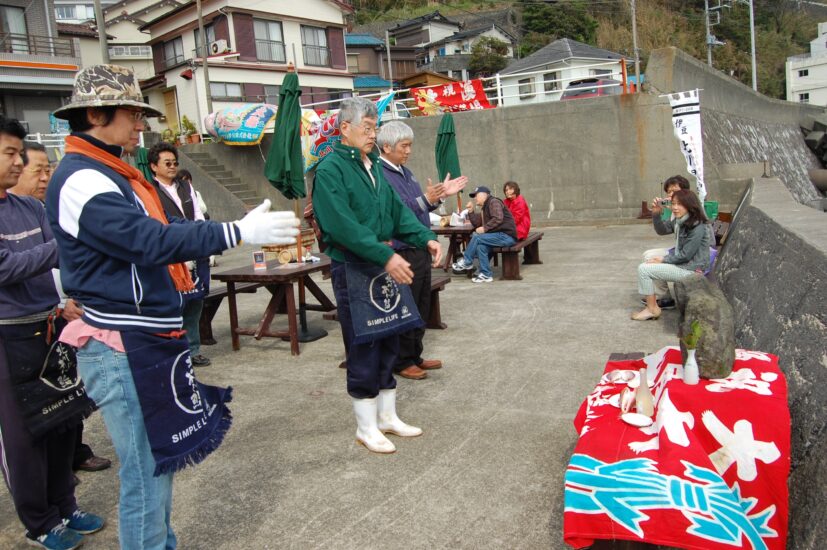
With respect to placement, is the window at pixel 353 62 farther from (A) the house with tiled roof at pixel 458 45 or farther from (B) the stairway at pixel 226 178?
(B) the stairway at pixel 226 178

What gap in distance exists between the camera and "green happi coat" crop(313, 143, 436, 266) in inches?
128

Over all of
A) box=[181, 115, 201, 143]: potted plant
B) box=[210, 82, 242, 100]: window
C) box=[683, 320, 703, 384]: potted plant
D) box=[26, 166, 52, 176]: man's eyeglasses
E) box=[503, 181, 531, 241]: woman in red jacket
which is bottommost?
box=[683, 320, 703, 384]: potted plant

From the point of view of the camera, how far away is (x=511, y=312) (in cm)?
662

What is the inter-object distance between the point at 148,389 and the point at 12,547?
1.46 m

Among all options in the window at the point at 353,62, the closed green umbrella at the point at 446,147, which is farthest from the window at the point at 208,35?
the closed green umbrella at the point at 446,147

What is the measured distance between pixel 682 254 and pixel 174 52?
1109 inches

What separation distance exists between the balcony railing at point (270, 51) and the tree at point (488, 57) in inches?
562

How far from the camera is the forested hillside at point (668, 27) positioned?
44.8 m

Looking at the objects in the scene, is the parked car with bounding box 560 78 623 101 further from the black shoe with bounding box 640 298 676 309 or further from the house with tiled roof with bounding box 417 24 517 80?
the house with tiled roof with bounding box 417 24 517 80

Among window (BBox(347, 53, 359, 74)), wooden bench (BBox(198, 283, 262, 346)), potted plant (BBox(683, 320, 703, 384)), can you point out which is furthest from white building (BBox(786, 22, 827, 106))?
potted plant (BBox(683, 320, 703, 384))

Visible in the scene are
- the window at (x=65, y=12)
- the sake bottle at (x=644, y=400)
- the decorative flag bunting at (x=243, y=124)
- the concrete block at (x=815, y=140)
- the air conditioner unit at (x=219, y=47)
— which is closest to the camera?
the sake bottle at (x=644, y=400)

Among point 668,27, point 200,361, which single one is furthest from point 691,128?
point 668,27

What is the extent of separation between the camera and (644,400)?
8.69 feet

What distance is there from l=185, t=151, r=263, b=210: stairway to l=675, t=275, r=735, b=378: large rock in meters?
16.3
